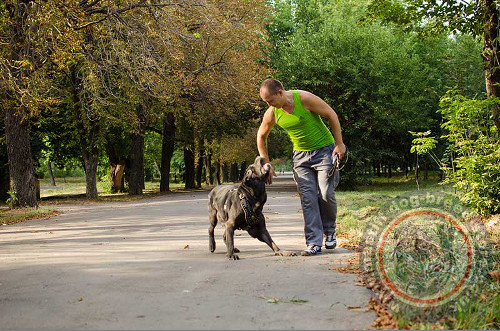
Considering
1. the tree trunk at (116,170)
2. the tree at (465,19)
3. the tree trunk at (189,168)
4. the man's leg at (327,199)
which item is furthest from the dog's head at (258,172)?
the tree trunk at (189,168)

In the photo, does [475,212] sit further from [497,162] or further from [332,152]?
[332,152]

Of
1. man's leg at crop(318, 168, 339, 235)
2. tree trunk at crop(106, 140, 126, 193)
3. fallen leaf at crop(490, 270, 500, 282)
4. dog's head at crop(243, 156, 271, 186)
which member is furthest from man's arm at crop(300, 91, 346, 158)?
tree trunk at crop(106, 140, 126, 193)

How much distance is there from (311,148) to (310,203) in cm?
74

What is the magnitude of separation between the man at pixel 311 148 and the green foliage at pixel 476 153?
364cm

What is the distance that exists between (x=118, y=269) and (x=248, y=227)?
1.76 m

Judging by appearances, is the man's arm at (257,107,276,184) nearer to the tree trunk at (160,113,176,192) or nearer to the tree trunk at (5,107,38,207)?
the tree trunk at (5,107,38,207)

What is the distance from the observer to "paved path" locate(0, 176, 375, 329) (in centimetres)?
418

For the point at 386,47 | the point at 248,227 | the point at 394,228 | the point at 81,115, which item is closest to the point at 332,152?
the point at 248,227

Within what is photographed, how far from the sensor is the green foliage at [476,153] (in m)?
9.80

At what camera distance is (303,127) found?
7.38 metres

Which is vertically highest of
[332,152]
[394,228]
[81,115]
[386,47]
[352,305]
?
[386,47]

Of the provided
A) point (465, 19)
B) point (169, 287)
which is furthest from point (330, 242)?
point (465, 19)

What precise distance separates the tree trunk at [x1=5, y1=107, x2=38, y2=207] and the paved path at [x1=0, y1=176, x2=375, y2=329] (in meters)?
8.74

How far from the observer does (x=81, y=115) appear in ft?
86.2
